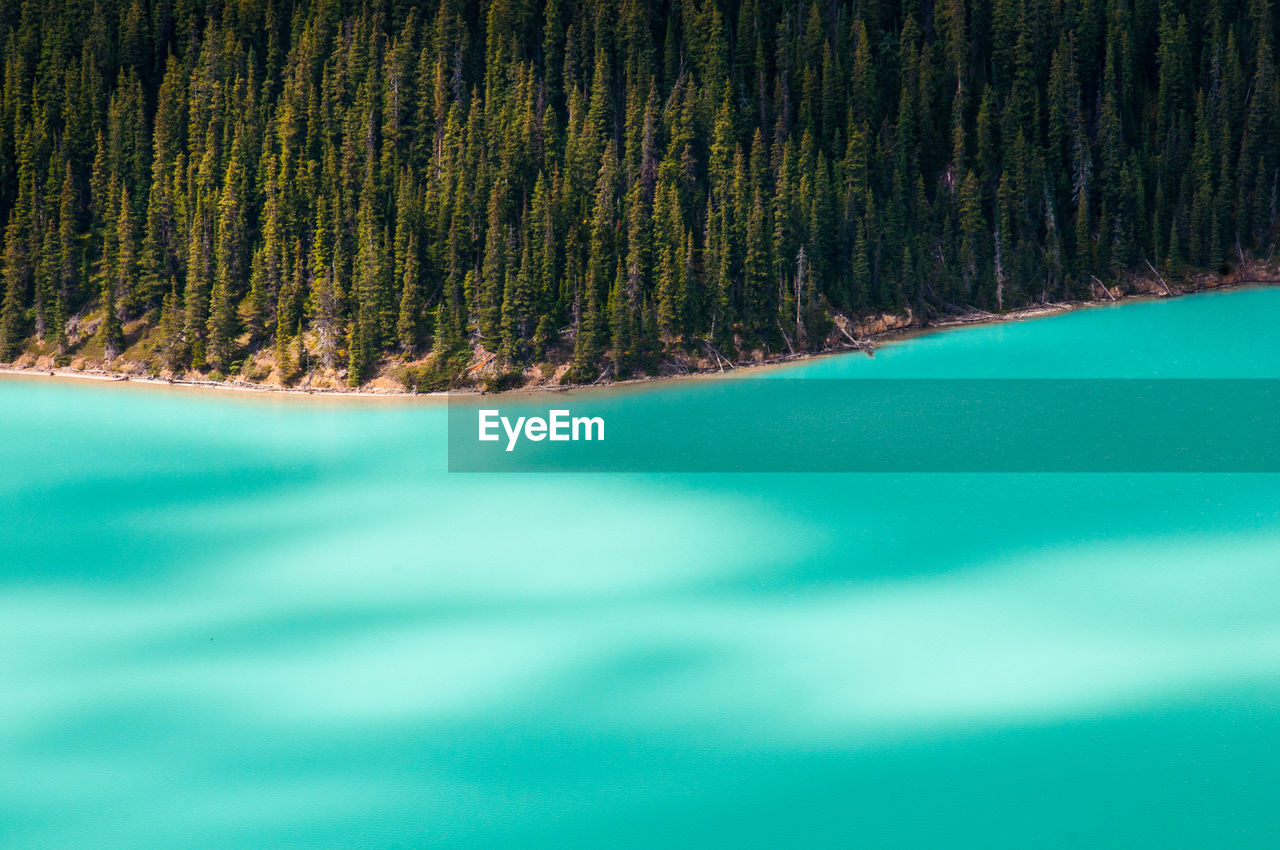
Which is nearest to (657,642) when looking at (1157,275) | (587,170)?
(587,170)

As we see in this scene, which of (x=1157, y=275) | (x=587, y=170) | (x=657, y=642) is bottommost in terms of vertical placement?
(x=657, y=642)

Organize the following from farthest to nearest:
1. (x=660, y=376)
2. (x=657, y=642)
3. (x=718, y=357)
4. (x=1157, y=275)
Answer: (x=1157, y=275)
(x=718, y=357)
(x=660, y=376)
(x=657, y=642)

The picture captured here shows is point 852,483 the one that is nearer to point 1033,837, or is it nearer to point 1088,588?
point 1088,588

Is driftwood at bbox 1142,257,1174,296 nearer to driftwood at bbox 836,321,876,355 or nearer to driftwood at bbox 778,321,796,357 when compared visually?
driftwood at bbox 836,321,876,355

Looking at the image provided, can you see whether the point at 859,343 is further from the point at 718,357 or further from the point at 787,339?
the point at 718,357

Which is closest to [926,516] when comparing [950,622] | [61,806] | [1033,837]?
[950,622]

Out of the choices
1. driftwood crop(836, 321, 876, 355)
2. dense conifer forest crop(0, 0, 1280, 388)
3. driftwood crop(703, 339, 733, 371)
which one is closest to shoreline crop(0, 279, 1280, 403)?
driftwood crop(836, 321, 876, 355)

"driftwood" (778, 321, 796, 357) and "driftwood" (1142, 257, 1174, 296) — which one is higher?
"driftwood" (1142, 257, 1174, 296)
